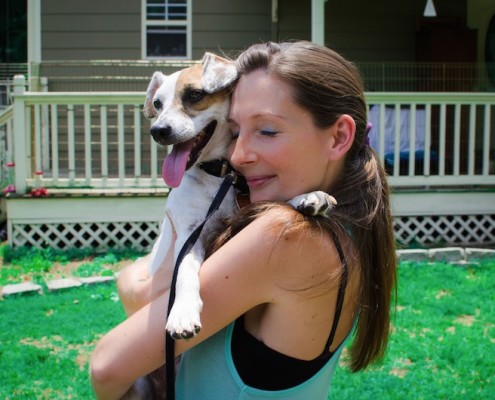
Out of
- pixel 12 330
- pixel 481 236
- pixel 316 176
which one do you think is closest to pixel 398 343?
pixel 12 330

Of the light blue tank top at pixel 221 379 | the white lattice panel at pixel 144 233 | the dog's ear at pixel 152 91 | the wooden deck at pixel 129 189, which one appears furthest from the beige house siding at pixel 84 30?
the light blue tank top at pixel 221 379

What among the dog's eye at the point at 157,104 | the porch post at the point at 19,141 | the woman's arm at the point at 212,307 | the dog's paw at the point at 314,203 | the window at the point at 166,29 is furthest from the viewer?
the window at the point at 166,29

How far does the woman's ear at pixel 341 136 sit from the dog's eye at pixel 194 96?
2.05ft

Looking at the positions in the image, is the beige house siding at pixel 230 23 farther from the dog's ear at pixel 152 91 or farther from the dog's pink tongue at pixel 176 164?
the dog's pink tongue at pixel 176 164

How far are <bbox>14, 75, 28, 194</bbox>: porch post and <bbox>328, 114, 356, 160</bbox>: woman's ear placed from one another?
23.2 ft

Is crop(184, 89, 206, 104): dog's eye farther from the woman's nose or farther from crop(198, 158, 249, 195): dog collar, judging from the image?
the woman's nose

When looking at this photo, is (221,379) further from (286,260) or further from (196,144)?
(196,144)

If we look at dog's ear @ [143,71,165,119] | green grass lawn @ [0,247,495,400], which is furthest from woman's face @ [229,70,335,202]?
green grass lawn @ [0,247,495,400]

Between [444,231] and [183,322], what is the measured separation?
25.1 ft

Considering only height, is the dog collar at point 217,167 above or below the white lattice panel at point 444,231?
above

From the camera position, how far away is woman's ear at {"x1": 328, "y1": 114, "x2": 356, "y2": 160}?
2.03m

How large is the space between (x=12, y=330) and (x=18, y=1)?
25.0 meters

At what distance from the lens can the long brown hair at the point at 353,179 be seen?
2.01 metres

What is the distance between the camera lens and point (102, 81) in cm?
1244
